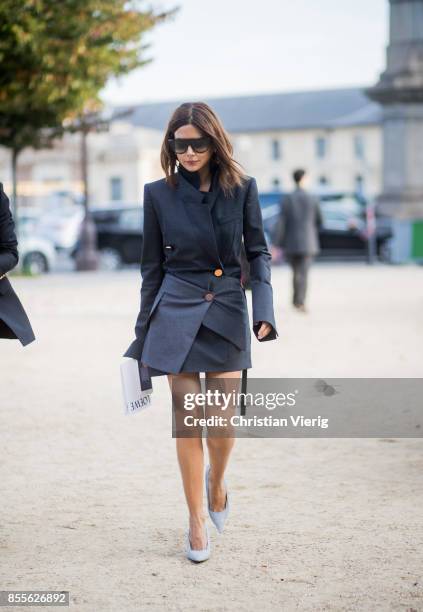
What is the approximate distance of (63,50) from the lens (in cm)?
1638

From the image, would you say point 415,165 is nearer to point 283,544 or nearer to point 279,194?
point 279,194

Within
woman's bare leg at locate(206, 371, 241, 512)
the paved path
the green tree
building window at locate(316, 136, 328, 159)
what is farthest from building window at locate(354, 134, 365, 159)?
woman's bare leg at locate(206, 371, 241, 512)

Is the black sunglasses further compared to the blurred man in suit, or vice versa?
the blurred man in suit

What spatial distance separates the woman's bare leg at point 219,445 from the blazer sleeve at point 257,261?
217 millimetres

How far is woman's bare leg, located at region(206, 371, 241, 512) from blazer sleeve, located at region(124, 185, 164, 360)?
1.00 feet

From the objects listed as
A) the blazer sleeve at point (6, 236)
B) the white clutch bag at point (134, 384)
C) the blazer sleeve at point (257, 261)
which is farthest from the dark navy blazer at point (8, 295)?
the blazer sleeve at point (257, 261)

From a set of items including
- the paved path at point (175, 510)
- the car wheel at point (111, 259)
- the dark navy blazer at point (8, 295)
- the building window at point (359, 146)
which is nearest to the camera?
the paved path at point (175, 510)

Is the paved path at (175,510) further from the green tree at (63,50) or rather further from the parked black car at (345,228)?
the parked black car at (345,228)

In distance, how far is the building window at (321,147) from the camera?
96.2 metres

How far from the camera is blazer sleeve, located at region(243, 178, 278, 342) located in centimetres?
480

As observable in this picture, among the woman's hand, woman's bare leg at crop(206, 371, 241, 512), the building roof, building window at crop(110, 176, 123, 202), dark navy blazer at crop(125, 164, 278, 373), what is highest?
dark navy blazer at crop(125, 164, 278, 373)

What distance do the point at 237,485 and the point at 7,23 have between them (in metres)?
10.2

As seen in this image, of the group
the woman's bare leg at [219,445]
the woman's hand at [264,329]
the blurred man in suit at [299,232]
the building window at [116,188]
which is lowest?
the building window at [116,188]

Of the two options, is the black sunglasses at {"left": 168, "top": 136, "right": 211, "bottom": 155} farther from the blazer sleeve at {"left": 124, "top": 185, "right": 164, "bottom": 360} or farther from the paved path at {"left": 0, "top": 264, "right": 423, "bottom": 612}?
the paved path at {"left": 0, "top": 264, "right": 423, "bottom": 612}
